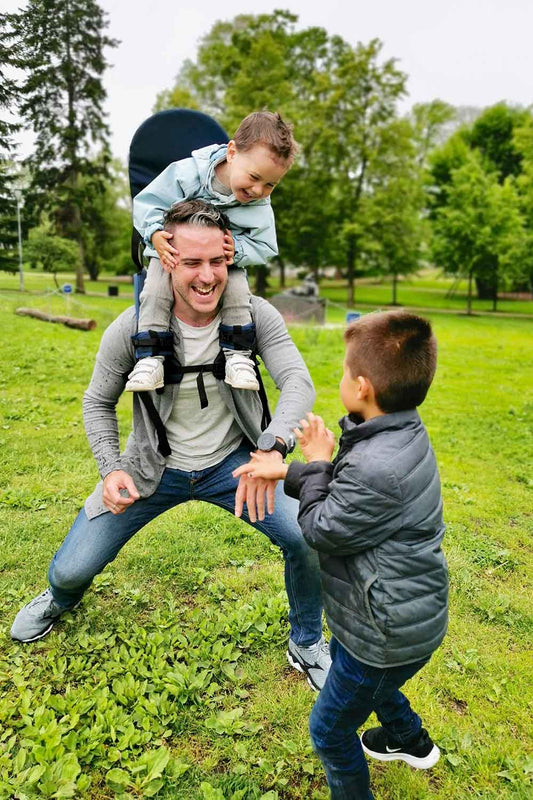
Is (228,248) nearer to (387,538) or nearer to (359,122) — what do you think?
(387,538)

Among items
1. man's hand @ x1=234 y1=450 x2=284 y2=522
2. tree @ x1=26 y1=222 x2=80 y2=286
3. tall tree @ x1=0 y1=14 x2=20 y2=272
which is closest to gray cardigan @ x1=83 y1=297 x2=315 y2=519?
man's hand @ x1=234 y1=450 x2=284 y2=522

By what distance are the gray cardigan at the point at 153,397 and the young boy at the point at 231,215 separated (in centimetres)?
13

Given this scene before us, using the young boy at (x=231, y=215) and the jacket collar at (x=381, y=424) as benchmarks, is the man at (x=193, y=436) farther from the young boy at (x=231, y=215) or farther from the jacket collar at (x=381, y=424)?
the jacket collar at (x=381, y=424)

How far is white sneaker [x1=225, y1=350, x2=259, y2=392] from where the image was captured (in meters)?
2.58

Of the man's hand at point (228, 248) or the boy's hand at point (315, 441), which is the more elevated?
the man's hand at point (228, 248)

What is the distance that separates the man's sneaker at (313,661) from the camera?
9.25 ft

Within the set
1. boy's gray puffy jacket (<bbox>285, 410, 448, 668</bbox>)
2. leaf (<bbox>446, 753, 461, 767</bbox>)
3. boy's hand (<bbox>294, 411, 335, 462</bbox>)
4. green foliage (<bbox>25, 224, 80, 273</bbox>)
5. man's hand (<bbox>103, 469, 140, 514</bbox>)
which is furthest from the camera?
green foliage (<bbox>25, 224, 80, 273</bbox>)

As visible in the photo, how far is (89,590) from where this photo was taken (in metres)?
3.51

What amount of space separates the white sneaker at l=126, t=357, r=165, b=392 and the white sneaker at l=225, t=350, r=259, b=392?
295 millimetres

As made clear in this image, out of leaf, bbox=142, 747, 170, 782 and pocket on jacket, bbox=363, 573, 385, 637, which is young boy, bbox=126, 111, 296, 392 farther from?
leaf, bbox=142, 747, 170, 782

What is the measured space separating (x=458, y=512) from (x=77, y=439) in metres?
3.85

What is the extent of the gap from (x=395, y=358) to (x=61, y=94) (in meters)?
7.96

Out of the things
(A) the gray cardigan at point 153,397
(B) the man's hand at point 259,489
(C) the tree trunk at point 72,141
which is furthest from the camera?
(C) the tree trunk at point 72,141

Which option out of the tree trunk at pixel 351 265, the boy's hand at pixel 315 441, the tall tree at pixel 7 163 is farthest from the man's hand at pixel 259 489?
the tree trunk at pixel 351 265
